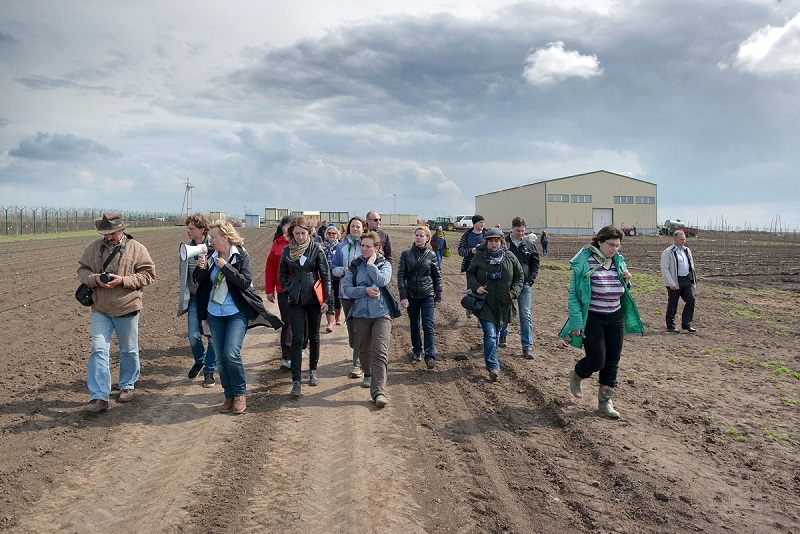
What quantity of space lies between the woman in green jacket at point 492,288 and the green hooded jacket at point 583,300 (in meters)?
1.35

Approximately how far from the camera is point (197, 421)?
5473 millimetres

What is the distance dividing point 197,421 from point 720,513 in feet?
14.6

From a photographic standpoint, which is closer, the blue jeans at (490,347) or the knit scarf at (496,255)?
the blue jeans at (490,347)

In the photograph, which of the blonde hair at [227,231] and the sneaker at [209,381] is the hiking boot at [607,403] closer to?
the blonde hair at [227,231]

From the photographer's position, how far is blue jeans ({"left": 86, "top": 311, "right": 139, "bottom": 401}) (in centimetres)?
554

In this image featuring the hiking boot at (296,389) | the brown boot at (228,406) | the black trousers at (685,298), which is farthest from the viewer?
the black trousers at (685,298)

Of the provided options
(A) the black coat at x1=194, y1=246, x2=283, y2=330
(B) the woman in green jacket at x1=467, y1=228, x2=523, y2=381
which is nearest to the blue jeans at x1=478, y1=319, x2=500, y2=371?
(B) the woman in green jacket at x1=467, y1=228, x2=523, y2=381

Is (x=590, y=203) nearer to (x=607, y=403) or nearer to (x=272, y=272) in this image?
(x=272, y=272)

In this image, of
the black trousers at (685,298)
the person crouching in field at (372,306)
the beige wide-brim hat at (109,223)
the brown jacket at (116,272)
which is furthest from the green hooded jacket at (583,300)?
the black trousers at (685,298)

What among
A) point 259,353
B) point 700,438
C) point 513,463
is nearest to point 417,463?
point 513,463

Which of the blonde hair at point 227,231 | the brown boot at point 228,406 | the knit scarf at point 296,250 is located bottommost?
the brown boot at point 228,406

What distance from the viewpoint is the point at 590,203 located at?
199 feet

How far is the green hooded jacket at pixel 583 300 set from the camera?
551 centimetres

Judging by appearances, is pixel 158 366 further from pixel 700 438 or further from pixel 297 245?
pixel 700 438
